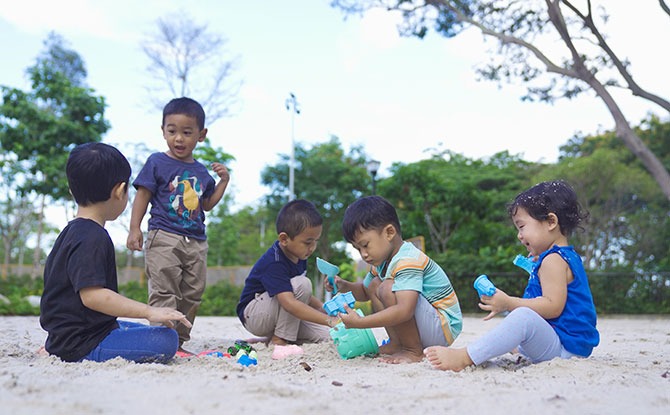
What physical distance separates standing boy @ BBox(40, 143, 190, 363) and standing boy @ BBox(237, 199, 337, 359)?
3.26 feet

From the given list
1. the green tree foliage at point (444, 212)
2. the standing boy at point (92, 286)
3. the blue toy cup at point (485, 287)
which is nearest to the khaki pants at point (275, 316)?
the standing boy at point (92, 286)

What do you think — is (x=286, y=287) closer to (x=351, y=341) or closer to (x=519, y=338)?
(x=351, y=341)

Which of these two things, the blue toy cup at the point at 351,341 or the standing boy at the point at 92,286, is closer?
the standing boy at the point at 92,286

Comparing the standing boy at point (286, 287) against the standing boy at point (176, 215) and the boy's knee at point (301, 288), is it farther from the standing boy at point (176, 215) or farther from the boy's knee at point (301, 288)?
the standing boy at point (176, 215)

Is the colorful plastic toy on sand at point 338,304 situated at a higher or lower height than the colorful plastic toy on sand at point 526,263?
lower

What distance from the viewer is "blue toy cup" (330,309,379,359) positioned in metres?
3.28

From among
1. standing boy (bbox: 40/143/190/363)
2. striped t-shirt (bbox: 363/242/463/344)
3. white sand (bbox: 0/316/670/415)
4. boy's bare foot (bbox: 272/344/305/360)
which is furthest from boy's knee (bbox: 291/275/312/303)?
standing boy (bbox: 40/143/190/363)

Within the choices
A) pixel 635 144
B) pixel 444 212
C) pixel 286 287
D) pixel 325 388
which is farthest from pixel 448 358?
pixel 444 212

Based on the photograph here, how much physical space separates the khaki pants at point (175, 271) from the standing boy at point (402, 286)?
1245 mm

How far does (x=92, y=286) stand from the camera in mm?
2670

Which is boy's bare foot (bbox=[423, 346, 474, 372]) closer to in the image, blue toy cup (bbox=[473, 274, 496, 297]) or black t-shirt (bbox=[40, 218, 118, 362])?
blue toy cup (bbox=[473, 274, 496, 297])

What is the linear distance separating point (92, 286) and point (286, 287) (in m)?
1.40

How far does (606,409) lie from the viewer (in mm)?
1943

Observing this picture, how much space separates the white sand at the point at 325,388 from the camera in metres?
1.86
